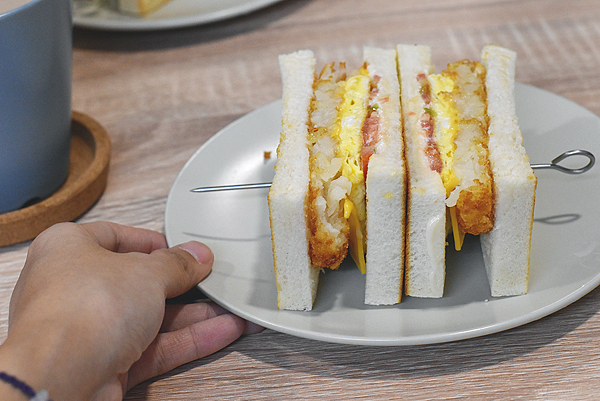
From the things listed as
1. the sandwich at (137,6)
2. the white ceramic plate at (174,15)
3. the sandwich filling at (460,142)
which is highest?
the sandwich at (137,6)

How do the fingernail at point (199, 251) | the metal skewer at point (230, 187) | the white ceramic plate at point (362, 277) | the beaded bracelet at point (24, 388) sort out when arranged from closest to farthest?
the beaded bracelet at point (24, 388), the white ceramic plate at point (362, 277), the fingernail at point (199, 251), the metal skewer at point (230, 187)

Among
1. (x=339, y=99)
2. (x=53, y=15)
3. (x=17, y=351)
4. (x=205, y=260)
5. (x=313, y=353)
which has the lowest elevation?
(x=313, y=353)

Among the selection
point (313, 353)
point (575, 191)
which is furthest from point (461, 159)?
point (313, 353)

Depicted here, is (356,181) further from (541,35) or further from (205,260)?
(541,35)

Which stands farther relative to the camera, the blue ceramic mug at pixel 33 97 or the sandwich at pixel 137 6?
the sandwich at pixel 137 6

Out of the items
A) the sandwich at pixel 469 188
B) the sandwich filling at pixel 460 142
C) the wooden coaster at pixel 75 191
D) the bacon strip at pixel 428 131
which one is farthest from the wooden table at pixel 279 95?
the bacon strip at pixel 428 131

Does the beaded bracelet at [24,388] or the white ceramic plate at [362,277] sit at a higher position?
the beaded bracelet at [24,388]

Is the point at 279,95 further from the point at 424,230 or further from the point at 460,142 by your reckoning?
the point at 424,230

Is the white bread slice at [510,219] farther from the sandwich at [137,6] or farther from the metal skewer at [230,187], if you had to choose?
the sandwich at [137,6]
